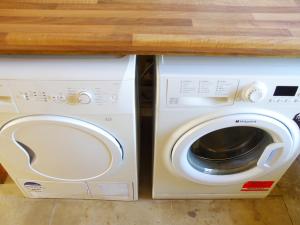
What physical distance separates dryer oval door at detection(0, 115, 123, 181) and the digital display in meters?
0.60

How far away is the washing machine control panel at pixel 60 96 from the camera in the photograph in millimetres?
808

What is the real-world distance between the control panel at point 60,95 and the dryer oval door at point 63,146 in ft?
0.17

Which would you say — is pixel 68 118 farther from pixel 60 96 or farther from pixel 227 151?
pixel 227 151

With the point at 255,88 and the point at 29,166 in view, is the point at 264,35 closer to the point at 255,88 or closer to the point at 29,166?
the point at 255,88

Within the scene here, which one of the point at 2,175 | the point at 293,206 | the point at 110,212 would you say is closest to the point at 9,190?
A: the point at 2,175

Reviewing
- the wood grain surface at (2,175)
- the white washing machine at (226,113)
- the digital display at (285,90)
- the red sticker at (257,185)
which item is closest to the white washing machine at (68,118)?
the white washing machine at (226,113)

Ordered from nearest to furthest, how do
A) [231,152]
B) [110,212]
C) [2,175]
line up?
1. [231,152]
2. [110,212]
3. [2,175]

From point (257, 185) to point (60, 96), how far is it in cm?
106

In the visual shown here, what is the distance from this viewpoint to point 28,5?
95 centimetres

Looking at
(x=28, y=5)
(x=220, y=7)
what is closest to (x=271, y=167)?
(x=220, y=7)

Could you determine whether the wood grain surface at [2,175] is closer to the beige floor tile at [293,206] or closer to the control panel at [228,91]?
the control panel at [228,91]

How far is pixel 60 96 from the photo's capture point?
0.84 m

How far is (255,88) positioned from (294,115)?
23 cm

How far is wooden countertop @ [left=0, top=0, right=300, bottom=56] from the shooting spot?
78 centimetres
